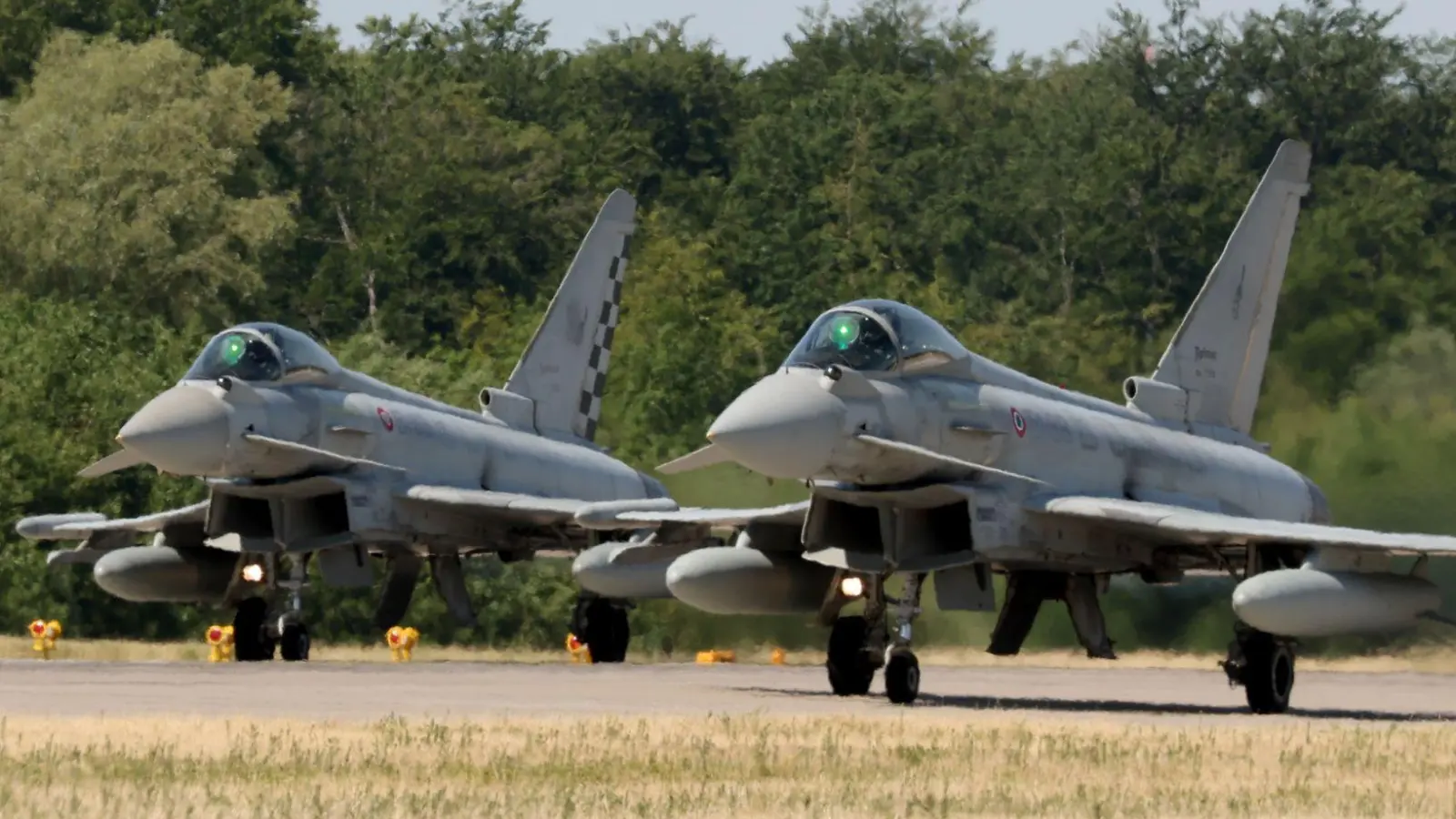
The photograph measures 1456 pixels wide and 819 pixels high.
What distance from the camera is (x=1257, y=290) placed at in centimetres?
2402

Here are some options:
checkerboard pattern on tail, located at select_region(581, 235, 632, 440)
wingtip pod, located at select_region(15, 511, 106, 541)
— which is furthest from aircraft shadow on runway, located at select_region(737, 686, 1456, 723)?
checkerboard pattern on tail, located at select_region(581, 235, 632, 440)

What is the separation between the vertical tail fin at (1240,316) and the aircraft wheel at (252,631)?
809 cm

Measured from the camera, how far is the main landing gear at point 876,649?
19734 mm

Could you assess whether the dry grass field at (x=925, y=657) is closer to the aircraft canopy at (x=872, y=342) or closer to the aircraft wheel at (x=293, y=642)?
the aircraft wheel at (x=293, y=642)

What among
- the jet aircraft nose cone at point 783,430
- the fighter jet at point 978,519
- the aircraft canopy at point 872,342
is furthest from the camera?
the aircraft canopy at point 872,342

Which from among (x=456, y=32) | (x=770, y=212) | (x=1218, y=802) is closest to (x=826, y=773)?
(x=1218, y=802)

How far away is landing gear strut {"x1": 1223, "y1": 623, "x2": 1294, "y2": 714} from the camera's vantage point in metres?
20.0

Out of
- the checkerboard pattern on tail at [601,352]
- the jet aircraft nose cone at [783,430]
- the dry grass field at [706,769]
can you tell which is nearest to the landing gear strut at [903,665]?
the jet aircraft nose cone at [783,430]

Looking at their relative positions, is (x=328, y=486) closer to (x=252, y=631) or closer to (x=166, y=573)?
(x=252, y=631)

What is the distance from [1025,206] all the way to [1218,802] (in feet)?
161

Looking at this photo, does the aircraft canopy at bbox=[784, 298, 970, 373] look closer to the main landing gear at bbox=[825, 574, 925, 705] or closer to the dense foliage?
the main landing gear at bbox=[825, 574, 925, 705]

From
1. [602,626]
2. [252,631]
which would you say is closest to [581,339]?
[602,626]

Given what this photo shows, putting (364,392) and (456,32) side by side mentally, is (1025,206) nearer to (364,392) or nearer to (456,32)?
(456,32)

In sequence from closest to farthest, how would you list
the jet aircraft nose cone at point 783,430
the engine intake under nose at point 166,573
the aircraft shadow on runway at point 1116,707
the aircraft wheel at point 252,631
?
1. the jet aircraft nose cone at point 783,430
2. the aircraft shadow on runway at point 1116,707
3. the aircraft wheel at point 252,631
4. the engine intake under nose at point 166,573
